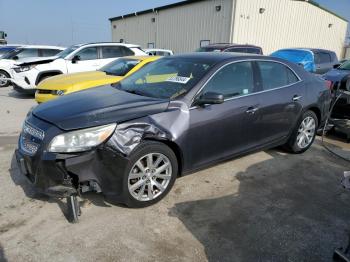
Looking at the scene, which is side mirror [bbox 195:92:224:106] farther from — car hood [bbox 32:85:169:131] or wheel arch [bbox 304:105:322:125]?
wheel arch [bbox 304:105:322:125]

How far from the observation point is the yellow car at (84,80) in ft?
21.1

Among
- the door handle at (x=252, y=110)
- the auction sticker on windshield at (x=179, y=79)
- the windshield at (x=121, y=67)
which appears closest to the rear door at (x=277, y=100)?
the door handle at (x=252, y=110)

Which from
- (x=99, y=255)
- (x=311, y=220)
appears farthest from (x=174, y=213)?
(x=311, y=220)

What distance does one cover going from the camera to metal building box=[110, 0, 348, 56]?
17562mm

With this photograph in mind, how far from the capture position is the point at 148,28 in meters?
24.6

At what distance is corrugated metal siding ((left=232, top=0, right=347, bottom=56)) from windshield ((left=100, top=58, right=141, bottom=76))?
37.1ft

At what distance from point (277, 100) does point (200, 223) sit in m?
2.08

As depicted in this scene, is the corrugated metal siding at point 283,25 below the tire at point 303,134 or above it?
above

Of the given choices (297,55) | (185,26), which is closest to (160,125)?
(297,55)

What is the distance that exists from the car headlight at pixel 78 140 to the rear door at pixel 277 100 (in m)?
→ 2.15

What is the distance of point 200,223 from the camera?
294 centimetres

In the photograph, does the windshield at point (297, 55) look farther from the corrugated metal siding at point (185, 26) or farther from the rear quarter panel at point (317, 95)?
the rear quarter panel at point (317, 95)

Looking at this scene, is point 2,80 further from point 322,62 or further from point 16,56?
point 322,62

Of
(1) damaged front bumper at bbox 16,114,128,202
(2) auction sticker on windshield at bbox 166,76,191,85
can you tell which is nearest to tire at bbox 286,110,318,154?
(2) auction sticker on windshield at bbox 166,76,191,85
